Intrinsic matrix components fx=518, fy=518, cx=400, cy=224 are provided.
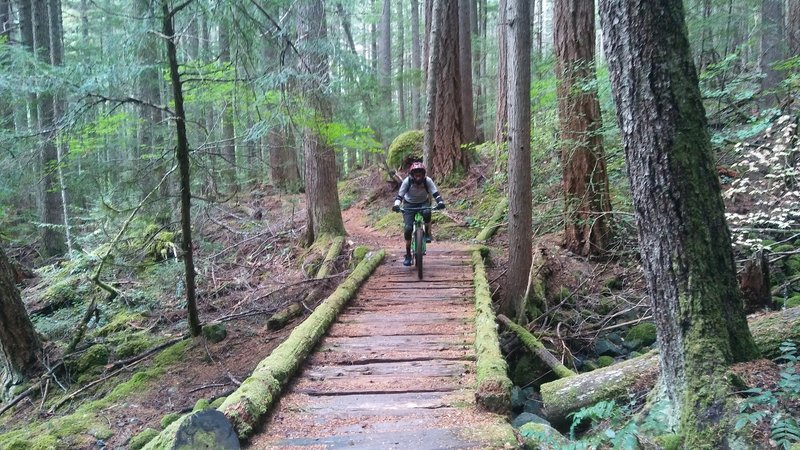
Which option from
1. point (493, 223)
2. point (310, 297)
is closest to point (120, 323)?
point (310, 297)

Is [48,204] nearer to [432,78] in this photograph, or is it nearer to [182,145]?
[182,145]

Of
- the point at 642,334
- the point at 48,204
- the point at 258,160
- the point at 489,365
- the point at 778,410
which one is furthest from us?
the point at 48,204

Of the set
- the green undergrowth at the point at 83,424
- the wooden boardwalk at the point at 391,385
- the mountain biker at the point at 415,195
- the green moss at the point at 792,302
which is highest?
the mountain biker at the point at 415,195

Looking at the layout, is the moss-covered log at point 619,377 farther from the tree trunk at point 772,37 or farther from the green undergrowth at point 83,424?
the tree trunk at point 772,37

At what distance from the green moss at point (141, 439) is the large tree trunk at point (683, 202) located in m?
4.78

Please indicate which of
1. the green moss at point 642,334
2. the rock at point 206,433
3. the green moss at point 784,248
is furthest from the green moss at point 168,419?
the green moss at point 784,248

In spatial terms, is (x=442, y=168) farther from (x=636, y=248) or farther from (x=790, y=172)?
(x=790, y=172)

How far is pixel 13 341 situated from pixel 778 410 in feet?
30.8

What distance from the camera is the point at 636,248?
919cm

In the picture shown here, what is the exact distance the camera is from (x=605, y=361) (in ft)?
22.6

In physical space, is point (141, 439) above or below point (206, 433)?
below

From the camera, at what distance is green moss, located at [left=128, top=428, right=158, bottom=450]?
5043mm

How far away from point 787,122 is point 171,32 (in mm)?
8292

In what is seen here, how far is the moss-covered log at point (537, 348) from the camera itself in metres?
6.43
